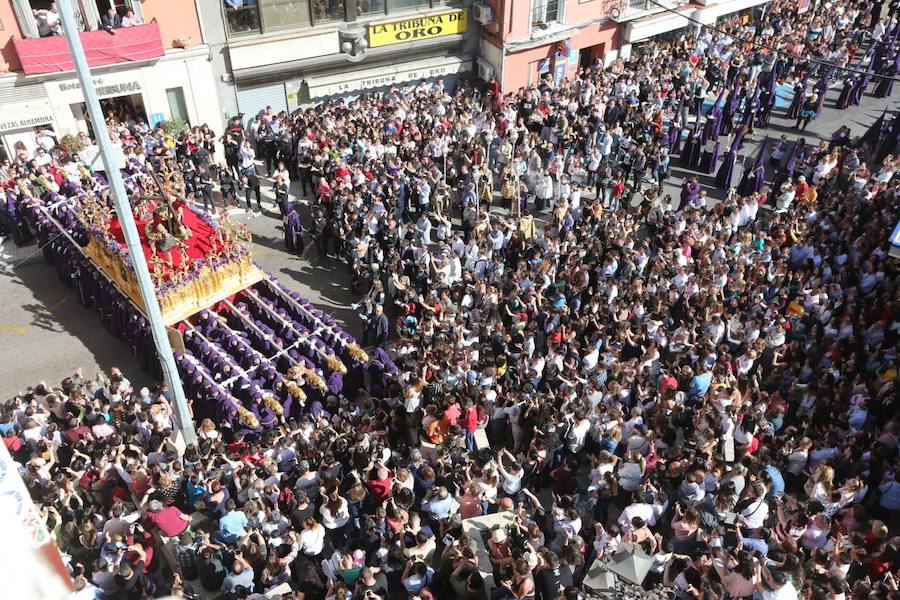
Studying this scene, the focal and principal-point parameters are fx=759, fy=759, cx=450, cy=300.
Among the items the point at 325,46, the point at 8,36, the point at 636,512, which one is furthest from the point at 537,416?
the point at 8,36

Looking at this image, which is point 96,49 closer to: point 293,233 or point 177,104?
point 177,104

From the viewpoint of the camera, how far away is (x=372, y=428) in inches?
487

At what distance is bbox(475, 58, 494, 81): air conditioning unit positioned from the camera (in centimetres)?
2612

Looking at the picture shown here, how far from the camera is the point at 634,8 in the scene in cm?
2817

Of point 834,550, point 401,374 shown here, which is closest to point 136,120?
point 401,374

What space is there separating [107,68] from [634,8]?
60.2 ft

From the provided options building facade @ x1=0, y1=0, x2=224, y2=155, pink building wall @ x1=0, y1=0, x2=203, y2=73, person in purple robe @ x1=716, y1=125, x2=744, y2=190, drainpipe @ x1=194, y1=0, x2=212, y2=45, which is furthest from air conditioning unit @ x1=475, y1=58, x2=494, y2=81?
pink building wall @ x1=0, y1=0, x2=203, y2=73

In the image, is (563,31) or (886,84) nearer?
(563,31)

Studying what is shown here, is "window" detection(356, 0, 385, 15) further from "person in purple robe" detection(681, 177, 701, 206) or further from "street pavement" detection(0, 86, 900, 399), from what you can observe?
Result: "person in purple robe" detection(681, 177, 701, 206)

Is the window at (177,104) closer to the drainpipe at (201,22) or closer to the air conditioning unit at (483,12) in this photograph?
the drainpipe at (201,22)

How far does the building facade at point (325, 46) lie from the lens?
22.8 m

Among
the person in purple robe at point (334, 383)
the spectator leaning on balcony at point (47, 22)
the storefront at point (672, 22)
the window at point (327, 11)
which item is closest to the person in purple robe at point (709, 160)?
the storefront at point (672, 22)

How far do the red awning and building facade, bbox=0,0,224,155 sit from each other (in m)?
0.02

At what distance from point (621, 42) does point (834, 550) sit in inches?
918
